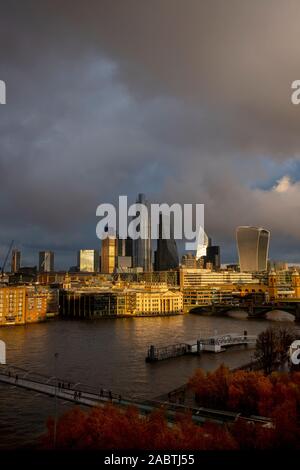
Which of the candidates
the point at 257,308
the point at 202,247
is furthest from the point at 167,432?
the point at 202,247

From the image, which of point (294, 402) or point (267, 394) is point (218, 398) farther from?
point (294, 402)

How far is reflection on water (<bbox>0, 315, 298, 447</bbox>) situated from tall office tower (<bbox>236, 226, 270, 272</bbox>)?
3967cm

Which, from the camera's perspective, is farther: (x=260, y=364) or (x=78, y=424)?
(x=260, y=364)

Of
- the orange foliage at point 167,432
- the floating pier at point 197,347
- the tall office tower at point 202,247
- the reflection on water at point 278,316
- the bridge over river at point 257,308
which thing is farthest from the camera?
the tall office tower at point 202,247

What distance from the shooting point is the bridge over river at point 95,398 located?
23.5 feet

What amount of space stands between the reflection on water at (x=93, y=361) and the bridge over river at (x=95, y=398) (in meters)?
0.23

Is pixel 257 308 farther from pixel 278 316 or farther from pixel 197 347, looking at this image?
pixel 197 347

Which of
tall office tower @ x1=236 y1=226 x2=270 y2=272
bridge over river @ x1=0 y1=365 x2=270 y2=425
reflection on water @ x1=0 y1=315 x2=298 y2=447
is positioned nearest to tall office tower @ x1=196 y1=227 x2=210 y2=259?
tall office tower @ x1=236 y1=226 x2=270 y2=272

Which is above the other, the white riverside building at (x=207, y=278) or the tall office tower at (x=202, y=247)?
the tall office tower at (x=202, y=247)

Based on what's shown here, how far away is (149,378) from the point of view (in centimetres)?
1134

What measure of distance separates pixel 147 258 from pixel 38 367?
8782 cm

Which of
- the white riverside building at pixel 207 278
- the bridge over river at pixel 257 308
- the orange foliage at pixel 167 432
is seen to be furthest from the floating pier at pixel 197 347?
the white riverside building at pixel 207 278

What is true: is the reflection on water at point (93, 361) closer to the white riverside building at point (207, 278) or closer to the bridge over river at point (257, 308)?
the bridge over river at point (257, 308)

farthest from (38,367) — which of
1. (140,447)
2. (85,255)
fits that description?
(85,255)
